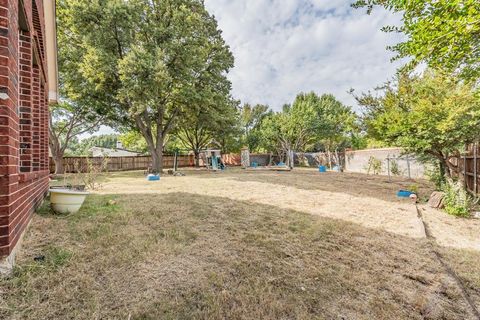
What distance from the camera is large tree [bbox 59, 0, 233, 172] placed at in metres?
11.7

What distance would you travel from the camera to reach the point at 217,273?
2.60 meters

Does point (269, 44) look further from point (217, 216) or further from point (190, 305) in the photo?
point (190, 305)

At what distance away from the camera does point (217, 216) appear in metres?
4.65

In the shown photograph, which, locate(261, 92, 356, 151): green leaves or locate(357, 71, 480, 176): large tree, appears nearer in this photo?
locate(357, 71, 480, 176): large tree

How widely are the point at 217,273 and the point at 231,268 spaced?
200 mm

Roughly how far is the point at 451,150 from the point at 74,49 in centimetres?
1747

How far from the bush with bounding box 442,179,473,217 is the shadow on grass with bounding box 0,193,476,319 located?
106 inches

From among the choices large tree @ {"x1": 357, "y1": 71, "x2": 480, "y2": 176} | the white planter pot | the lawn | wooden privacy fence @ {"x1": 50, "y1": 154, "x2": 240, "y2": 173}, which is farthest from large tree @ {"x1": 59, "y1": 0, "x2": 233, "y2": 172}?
large tree @ {"x1": 357, "y1": 71, "x2": 480, "y2": 176}


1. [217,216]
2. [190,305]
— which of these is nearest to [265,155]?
[217,216]

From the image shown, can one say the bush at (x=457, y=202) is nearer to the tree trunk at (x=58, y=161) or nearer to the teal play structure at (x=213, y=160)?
the teal play structure at (x=213, y=160)

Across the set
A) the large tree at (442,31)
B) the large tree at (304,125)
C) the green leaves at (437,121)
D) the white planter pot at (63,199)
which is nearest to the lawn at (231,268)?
the white planter pot at (63,199)

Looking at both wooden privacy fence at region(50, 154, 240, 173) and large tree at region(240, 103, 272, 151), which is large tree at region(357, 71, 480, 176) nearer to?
wooden privacy fence at region(50, 154, 240, 173)

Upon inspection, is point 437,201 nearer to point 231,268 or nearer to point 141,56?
point 231,268

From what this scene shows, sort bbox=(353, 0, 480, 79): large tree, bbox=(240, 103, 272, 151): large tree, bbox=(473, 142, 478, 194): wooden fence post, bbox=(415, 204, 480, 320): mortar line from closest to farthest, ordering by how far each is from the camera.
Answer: bbox=(415, 204, 480, 320): mortar line < bbox=(353, 0, 480, 79): large tree < bbox=(473, 142, 478, 194): wooden fence post < bbox=(240, 103, 272, 151): large tree
